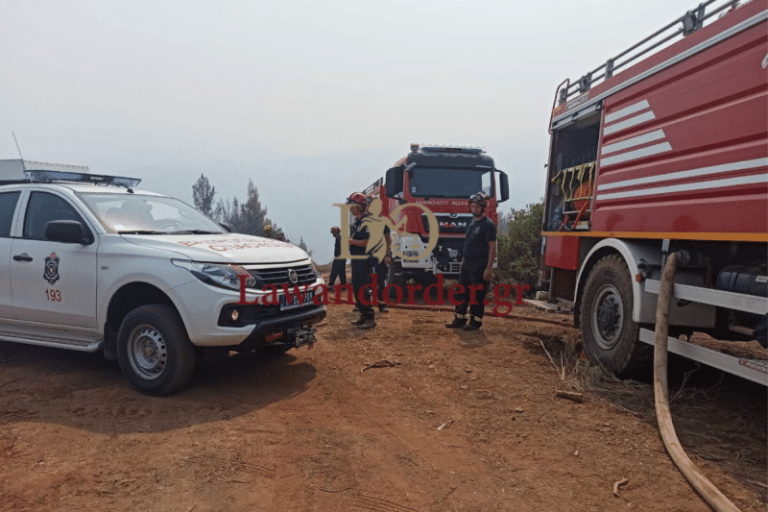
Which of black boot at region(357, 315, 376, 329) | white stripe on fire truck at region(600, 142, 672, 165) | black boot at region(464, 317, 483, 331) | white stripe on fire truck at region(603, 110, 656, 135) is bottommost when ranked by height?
black boot at region(357, 315, 376, 329)

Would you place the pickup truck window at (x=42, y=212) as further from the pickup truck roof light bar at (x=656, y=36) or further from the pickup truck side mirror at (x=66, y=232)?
the pickup truck roof light bar at (x=656, y=36)

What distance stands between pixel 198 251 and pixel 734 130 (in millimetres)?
4140

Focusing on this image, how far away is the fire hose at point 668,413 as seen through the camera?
8.45 ft

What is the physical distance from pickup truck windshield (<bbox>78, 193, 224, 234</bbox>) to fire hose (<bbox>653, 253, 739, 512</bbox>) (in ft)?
13.8

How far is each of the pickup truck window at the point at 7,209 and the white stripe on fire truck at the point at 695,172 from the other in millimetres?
5944

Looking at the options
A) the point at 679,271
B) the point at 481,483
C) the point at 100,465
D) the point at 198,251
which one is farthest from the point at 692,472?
the point at 198,251

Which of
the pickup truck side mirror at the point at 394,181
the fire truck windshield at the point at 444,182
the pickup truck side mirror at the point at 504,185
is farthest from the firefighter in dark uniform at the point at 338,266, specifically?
the pickup truck side mirror at the point at 504,185

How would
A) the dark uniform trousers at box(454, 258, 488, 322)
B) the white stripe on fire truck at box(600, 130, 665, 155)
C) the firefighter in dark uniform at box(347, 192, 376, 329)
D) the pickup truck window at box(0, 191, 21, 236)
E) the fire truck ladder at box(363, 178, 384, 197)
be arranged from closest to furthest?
the white stripe on fire truck at box(600, 130, 665, 155) → the pickup truck window at box(0, 191, 21, 236) → the dark uniform trousers at box(454, 258, 488, 322) → the firefighter in dark uniform at box(347, 192, 376, 329) → the fire truck ladder at box(363, 178, 384, 197)

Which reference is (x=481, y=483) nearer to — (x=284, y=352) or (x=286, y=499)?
(x=286, y=499)

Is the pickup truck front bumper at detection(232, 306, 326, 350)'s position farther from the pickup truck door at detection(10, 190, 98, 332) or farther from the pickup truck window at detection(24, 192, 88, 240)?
the pickup truck window at detection(24, 192, 88, 240)

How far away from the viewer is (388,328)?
6.97m

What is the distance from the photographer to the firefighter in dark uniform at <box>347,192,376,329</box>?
22.4ft

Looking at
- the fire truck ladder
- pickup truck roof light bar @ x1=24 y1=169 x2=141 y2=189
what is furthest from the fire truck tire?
the fire truck ladder

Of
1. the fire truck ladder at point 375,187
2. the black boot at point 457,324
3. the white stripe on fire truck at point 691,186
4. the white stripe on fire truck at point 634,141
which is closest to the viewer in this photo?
the white stripe on fire truck at point 691,186
